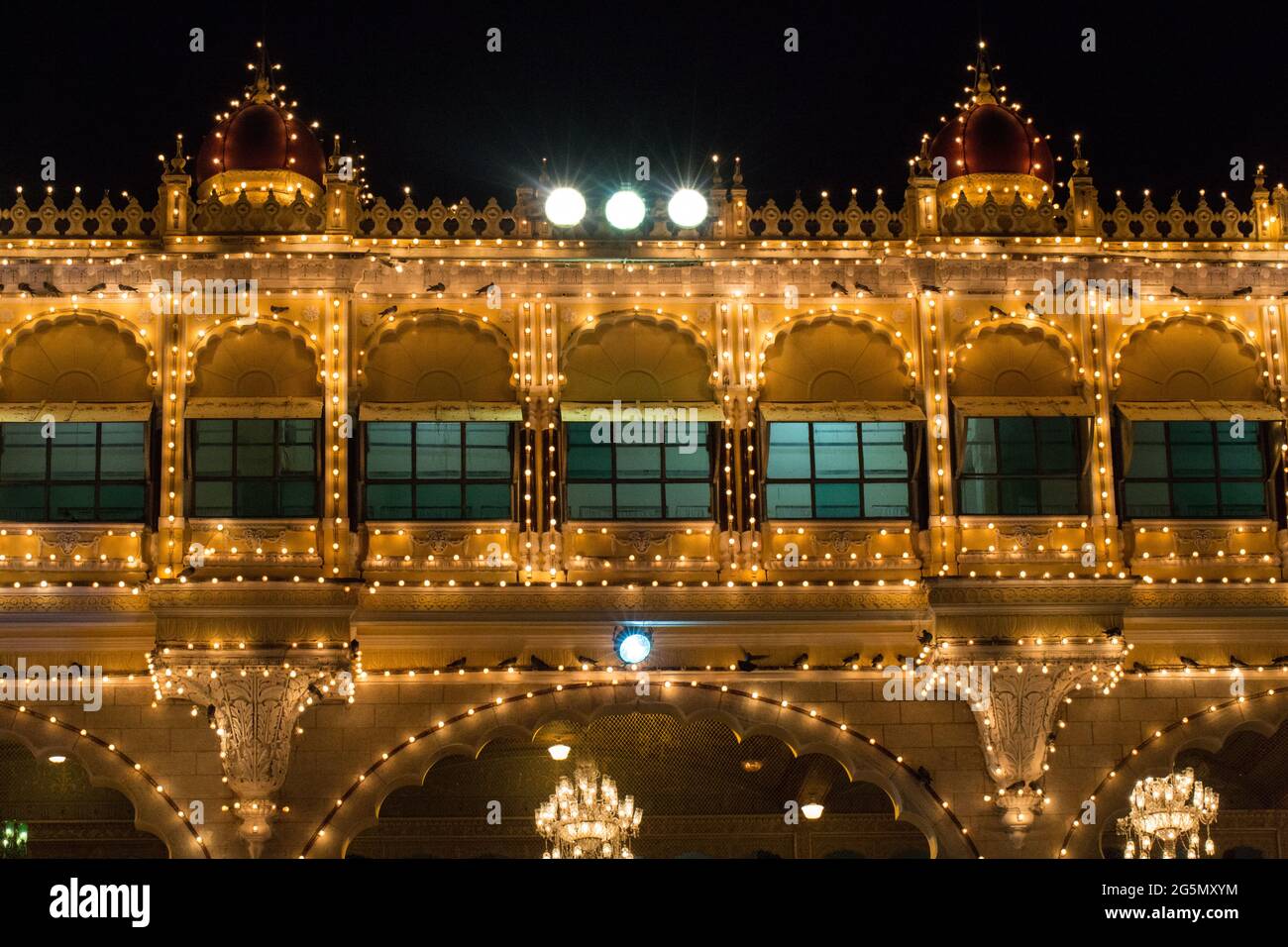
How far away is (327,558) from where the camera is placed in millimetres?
28219

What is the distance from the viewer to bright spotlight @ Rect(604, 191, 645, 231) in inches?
1160

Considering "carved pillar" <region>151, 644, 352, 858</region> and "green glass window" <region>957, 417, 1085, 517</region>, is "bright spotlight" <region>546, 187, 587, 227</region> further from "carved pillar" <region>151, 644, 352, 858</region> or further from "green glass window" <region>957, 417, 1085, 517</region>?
"carved pillar" <region>151, 644, 352, 858</region>

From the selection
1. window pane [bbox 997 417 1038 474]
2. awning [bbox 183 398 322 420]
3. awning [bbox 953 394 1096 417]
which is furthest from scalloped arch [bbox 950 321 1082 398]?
awning [bbox 183 398 322 420]

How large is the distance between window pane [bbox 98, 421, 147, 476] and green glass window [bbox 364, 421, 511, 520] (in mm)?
3192

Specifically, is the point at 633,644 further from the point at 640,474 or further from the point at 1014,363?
the point at 1014,363

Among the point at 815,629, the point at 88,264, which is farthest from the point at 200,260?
the point at 815,629

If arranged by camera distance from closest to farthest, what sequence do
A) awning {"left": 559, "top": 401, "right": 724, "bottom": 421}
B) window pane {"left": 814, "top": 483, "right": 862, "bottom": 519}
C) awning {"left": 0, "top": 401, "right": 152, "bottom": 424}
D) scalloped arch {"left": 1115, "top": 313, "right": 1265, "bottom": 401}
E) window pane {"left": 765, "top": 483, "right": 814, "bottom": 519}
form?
1. awning {"left": 0, "top": 401, "right": 152, "bottom": 424}
2. awning {"left": 559, "top": 401, "right": 724, "bottom": 421}
3. window pane {"left": 814, "top": 483, "right": 862, "bottom": 519}
4. window pane {"left": 765, "top": 483, "right": 814, "bottom": 519}
5. scalloped arch {"left": 1115, "top": 313, "right": 1265, "bottom": 401}

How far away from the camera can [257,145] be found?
30.3 metres

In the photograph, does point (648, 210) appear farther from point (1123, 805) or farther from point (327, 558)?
point (1123, 805)

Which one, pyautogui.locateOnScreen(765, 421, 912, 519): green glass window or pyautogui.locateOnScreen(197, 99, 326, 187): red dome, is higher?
pyautogui.locateOnScreen(197, 99, 326, 187): red dome

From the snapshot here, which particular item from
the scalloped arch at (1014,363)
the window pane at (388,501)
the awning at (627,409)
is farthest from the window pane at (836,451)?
the window pane at (388,501)
